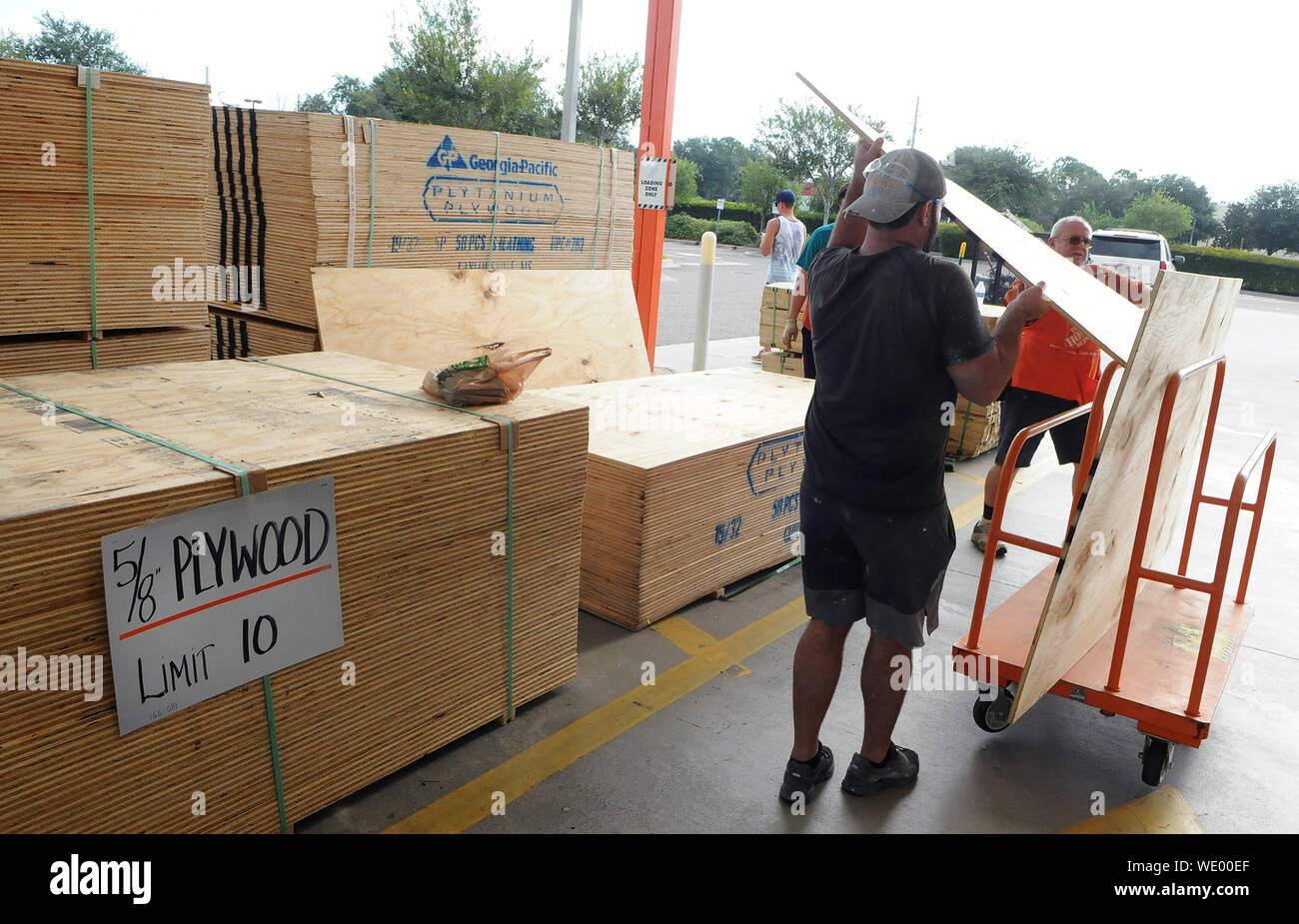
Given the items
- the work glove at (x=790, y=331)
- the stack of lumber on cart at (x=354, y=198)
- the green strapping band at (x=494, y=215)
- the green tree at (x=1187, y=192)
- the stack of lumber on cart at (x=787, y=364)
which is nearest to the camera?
the stack of lumber on cart at (x=354, y=198)

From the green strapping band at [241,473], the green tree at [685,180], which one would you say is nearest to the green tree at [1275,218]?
the green tree at [685,180]

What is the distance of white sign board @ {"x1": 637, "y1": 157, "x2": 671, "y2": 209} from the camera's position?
834 centimetres

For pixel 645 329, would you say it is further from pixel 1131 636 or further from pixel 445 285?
pixel 1131 636

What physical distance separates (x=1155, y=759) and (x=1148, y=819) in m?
0.24

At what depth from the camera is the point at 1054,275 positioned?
2900 mm

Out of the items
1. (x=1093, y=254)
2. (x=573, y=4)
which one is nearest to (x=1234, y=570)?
(x=573, y=4)

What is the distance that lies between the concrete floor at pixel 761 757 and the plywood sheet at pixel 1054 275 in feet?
5.81

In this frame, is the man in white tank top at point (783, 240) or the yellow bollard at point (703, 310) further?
the man in white tank top at point (783, 240)

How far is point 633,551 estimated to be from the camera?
14.3ft

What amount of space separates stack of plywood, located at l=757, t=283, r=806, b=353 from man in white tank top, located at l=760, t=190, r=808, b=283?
0.37m

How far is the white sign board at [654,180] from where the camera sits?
834cm

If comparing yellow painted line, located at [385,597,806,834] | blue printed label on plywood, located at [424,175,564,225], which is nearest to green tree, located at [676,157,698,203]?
blue printed label on plywood, located at [424,175,564,225]

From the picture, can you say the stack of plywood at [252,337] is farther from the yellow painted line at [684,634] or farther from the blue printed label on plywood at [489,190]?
the yellow painted line at [684,634]

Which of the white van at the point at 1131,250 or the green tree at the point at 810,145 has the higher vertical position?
the green tree at the point at 810,145
